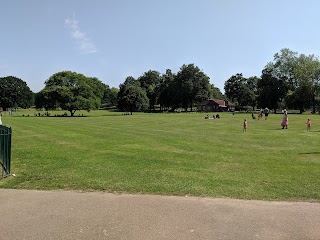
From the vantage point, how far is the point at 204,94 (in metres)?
112

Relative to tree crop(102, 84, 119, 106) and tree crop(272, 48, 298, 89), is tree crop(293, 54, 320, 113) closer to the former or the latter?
tree crop(272, 48, 298, 89)

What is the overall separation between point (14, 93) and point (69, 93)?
56251mm

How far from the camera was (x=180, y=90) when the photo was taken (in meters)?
112

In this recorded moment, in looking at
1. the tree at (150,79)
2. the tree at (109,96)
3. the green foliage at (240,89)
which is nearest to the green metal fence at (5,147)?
the green foliage at (240,89)

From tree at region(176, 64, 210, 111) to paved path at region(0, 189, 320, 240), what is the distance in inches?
4093

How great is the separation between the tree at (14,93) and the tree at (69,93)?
44816mm

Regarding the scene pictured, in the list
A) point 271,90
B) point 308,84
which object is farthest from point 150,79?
point 308,84

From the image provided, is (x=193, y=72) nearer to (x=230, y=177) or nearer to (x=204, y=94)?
(x=204, y=94)

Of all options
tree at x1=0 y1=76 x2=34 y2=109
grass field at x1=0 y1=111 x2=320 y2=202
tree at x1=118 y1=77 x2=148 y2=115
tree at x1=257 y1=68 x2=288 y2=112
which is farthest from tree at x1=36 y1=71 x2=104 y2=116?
grass field at x1=0 y1=111 x2=320 y2=202

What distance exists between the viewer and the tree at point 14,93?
394ft

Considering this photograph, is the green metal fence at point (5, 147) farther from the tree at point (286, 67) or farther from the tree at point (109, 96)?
the tree at point (109, 96)

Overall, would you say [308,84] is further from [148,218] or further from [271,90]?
[148,218]

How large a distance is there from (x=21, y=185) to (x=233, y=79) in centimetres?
14531

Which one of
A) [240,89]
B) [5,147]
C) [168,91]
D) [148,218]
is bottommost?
[148,218]
